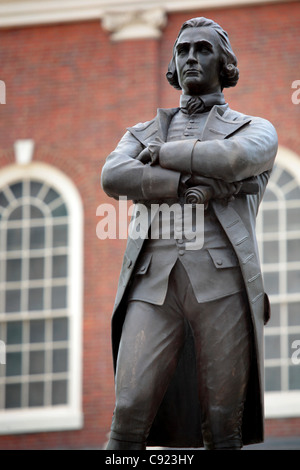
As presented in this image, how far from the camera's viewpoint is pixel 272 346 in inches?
705

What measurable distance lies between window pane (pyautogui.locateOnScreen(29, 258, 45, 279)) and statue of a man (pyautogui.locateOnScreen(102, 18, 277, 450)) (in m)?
13.2

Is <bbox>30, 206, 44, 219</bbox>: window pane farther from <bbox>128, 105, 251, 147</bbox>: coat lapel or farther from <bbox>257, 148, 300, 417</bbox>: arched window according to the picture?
<bbox>128, 105, 251, 147</bbox>: coat lapel

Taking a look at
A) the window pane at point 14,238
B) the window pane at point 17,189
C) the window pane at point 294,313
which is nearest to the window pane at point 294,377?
the window pane at point 294,313

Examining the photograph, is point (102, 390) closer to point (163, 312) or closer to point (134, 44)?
point (134, 44)

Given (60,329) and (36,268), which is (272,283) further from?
(36,268)

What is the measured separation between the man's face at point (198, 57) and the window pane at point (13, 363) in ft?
43.1

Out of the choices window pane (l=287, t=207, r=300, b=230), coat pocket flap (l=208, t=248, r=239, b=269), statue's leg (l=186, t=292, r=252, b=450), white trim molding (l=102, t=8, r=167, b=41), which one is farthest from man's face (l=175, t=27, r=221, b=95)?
white trim molding (l=102, t=8, r=167, b=41)

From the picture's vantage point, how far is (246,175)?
5727 mm

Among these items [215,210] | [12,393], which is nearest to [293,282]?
[12,393]

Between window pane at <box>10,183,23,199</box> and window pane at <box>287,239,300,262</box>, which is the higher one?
window pane at <box>10,183,23,199</box>

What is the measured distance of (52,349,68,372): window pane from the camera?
18.7 meters

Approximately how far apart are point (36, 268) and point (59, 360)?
1461mm
